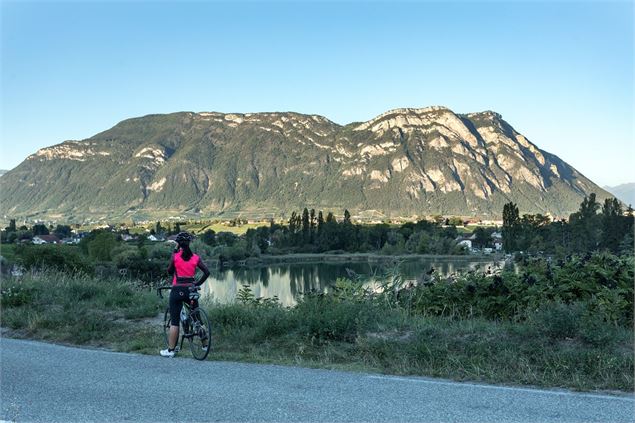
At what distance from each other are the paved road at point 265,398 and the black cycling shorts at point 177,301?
3.27 feet

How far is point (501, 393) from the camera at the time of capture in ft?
20.4

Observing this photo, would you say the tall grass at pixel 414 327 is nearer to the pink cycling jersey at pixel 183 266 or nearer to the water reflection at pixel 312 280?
the water reflection at pixel 312 280

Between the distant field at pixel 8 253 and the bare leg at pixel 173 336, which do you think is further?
the distant field at pixel 8 253

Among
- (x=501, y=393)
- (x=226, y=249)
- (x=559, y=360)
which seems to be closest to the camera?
(x=501, y=393)

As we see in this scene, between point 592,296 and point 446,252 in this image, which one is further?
point 446,252

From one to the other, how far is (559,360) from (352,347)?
115 inches

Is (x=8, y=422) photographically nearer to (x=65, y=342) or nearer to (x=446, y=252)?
(x=65, y=342)

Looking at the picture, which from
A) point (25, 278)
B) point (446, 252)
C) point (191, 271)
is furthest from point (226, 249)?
point (191, 271)

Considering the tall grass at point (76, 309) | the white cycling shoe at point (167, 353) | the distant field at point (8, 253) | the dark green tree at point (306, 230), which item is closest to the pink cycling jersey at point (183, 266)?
the white cycling shoe at point (167, 353)

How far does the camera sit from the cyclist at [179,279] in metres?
8.75

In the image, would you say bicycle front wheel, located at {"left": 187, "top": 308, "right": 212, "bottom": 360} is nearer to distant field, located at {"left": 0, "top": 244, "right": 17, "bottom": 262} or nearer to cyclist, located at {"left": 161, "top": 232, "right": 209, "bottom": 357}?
cyclist, located at {"left": 161, "top": 232, "right": 209, "bottom": 357}

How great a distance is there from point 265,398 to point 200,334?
9.03 ft

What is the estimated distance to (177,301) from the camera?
8.84m

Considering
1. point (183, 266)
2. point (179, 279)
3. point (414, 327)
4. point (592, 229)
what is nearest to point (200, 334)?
point (179, 279)
